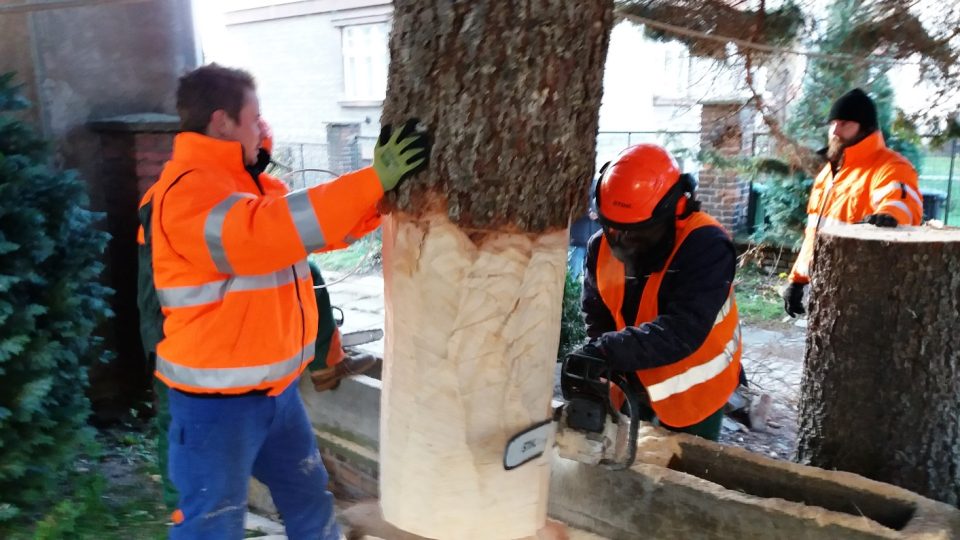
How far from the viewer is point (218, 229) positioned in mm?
1813

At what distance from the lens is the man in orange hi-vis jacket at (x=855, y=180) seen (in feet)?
12.8

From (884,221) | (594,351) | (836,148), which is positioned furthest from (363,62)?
(594,351)

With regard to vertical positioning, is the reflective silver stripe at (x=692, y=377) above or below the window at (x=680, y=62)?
below

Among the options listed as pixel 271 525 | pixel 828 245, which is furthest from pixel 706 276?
pixel 271 525

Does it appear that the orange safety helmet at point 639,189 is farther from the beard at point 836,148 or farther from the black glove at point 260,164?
the beard at point 836,148

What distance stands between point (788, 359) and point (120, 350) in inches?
203

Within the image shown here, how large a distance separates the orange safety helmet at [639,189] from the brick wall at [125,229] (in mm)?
2893

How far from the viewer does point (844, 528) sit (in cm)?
209

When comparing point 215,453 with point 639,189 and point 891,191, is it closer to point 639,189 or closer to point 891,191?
point 639,189

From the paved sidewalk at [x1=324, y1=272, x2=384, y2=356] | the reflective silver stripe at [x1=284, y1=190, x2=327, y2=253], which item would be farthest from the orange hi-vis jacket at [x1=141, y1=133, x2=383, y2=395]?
the paved sidewalk at [x1=324, y1=272, x2=384, y2=356]

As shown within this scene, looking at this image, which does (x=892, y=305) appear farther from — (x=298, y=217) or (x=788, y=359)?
(x=788, y=359)

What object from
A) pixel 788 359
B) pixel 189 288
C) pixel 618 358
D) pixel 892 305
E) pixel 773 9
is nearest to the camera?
pixel 189 288

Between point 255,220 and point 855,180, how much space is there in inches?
147

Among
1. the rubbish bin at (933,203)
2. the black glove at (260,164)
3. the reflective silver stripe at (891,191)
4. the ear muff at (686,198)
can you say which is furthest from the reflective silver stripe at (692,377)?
the rubbish bin at (933,203)
